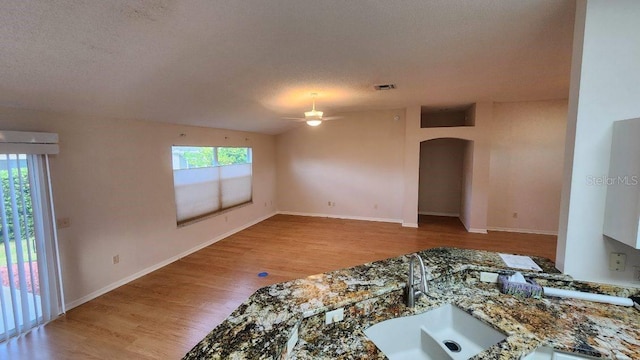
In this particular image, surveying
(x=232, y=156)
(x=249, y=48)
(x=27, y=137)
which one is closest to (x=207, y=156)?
(x=232, y=156)

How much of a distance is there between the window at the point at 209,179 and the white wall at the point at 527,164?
5.48 metres

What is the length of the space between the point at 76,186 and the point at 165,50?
2.03 metres

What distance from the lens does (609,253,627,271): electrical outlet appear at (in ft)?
5.37

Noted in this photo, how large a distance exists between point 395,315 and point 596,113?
1736mm

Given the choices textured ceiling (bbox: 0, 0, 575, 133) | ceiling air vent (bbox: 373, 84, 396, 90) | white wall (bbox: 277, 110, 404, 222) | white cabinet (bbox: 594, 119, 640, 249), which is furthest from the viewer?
white wall (bbox: 277, 110, 404, 222)

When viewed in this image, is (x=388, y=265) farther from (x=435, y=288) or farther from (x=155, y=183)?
(x=155, y=183)

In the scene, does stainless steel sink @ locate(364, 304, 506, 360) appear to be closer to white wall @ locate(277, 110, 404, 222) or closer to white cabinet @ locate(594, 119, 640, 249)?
white cabinet @ locate(594, 119, 640, 249)

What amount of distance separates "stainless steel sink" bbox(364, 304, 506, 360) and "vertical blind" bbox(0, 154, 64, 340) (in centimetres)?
335

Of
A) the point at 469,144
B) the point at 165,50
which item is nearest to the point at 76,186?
the point at 165,50

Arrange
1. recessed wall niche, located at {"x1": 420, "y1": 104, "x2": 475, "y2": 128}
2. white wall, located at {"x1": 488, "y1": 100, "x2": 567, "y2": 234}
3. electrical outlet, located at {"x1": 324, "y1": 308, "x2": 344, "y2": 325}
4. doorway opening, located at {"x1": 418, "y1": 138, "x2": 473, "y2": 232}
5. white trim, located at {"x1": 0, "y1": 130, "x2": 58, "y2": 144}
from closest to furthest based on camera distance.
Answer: electrical outlet, located at {"x1": 324, "y1": 308, "x2": 344, "y2": 325}
white trim, located at {"x1": 0, "y1": 130, "x2": 58, "y2": 144}
white wall, located at {"x1": 488, "y1": 100, "x2": 567, "y2": 234}
recessed wall niche, located at {"x1": 420, "y1": 104, "x2": 475, "y2": 128}
doorway opening, located at {"x1": 418, "y1": 138, "x2": 473, "y2": 232}

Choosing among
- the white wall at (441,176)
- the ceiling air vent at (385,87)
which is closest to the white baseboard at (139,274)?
the ceiling air vent at (385,87)

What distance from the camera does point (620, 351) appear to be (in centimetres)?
118

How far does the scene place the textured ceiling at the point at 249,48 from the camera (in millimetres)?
1850

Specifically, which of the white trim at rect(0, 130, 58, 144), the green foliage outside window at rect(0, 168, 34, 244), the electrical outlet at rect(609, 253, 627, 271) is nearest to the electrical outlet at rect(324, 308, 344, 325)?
the electrical outlet at rect(609, 253, 627, 271)
